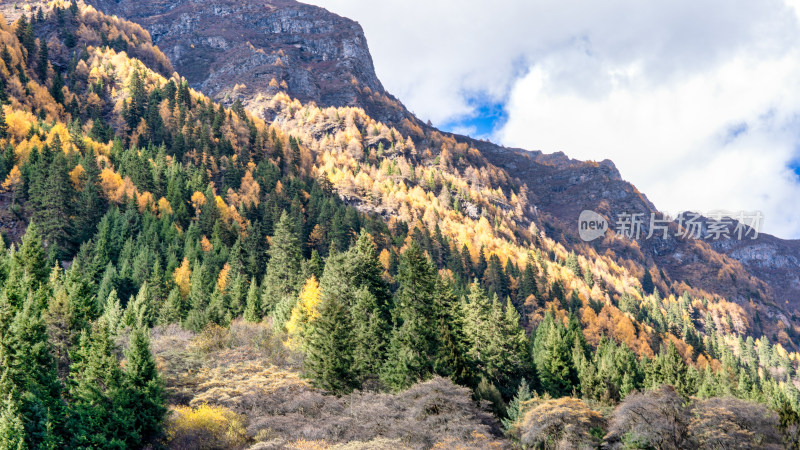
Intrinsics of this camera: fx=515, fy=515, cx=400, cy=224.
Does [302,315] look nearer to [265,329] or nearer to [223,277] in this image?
[265,329]

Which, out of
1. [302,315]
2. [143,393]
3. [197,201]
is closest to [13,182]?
[197,201]

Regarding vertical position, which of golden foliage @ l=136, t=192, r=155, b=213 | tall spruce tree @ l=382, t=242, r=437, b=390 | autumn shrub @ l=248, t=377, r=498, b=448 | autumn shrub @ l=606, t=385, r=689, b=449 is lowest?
autumn shrub @ l=248, t=377, r=498, b=448

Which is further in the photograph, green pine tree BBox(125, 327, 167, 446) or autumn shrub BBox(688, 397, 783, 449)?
autumn shrub BBox(688, 397, 783, 449)

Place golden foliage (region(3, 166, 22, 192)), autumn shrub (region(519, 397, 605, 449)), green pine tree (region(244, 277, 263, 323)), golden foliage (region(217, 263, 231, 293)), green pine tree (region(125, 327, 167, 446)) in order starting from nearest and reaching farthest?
1. autumn shrub (region(519, 397, 605, 449))
2. green pine tree (region(125, 327, 167, 446))
3. green pine tree (region(244, 277, 263, 323))
4. golden foliage (region(217, 263, 231, 293))
5. golden foliage (region(3, 166, 22, 192))

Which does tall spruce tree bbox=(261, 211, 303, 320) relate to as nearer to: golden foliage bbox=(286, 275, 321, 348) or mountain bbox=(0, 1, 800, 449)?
mountain bbox=(0, 1, 800, 449)

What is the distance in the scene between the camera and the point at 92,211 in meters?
85.6

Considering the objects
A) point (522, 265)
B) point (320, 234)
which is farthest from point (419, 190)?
point (320, 234)

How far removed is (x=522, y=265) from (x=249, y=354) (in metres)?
103

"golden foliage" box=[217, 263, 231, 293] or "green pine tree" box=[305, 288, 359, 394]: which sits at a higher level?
"golden foliage" box=[217, 263, 231, 293]

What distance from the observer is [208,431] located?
34.7m

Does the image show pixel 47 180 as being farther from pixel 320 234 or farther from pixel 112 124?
pixel 112 124

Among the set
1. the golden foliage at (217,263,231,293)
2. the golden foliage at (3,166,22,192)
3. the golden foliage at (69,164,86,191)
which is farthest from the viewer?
the golden foliage at (69,164,86,191)

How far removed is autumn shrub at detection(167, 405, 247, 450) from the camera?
34.4 metres

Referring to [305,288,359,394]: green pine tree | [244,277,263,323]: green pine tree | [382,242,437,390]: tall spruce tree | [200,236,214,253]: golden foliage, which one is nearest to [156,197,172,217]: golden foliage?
[200,236,214,253]: golden foliage
